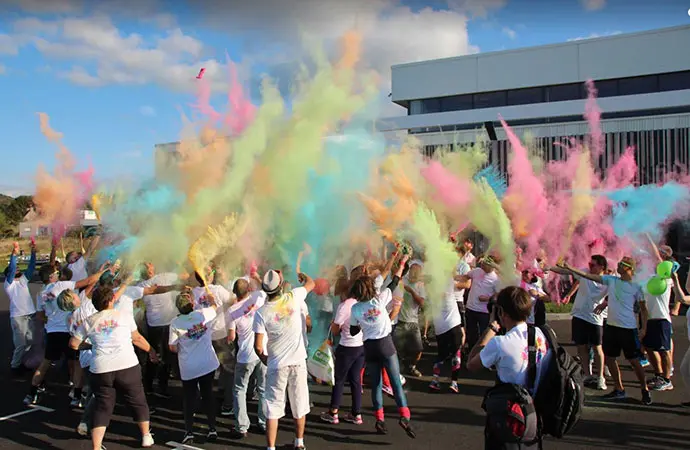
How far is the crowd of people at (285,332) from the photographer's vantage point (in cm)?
461

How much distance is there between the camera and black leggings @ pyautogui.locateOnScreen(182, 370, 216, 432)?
5.07 meters

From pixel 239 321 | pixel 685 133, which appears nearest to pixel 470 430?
pixel 239 321

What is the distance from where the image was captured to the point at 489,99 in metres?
30.3

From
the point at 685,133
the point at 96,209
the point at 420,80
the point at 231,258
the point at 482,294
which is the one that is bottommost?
the point at 482,294

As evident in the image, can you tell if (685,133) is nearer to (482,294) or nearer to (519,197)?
(519,197)

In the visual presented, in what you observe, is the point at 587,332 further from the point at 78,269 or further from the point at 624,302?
the point at 78,269

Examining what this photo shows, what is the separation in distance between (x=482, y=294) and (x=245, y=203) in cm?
327

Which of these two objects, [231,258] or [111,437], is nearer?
[111,437]

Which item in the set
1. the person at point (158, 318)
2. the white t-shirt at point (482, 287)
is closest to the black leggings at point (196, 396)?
the person at point (158, 318)

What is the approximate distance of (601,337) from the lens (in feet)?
21.3

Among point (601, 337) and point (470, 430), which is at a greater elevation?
point (601, 337)

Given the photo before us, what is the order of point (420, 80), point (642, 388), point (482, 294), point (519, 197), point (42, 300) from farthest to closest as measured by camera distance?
point (420, 80)
point (519, 197)
point (482, 294)
point (42, 300)
point (642, 388)

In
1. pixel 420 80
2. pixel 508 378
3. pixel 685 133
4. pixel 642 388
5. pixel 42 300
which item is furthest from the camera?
pixel 420 80

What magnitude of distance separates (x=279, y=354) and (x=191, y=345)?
39.0 inches
